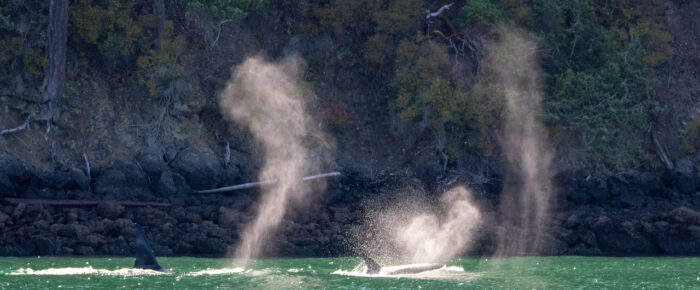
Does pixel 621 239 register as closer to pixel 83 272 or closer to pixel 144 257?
pixel 144 257

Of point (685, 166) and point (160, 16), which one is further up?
point (160, 16)

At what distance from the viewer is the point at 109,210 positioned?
3981 centimetres

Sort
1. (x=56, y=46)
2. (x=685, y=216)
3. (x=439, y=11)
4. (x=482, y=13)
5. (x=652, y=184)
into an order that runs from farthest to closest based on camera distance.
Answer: (x=439, y=11) → (x=482, y=13) → (x=652, y=184) → (x=56, y=46) → (x=685, y=216)

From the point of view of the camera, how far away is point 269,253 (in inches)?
1535

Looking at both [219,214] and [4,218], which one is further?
[219,214]

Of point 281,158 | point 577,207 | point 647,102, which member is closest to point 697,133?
point 647,102

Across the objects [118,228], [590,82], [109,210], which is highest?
[590,82]

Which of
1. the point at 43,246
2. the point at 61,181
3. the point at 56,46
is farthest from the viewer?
the point at 56,46

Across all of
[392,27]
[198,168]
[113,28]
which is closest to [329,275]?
[198,168]

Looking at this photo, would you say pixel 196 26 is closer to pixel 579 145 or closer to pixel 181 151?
pixel 181 151

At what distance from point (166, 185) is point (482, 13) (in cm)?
1821

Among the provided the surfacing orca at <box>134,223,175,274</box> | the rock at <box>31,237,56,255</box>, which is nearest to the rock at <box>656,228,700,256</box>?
the surfacing orca at <box>134,223,175,274</box>

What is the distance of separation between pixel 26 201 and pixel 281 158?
1283 cm

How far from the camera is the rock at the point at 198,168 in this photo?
45.0 metres
